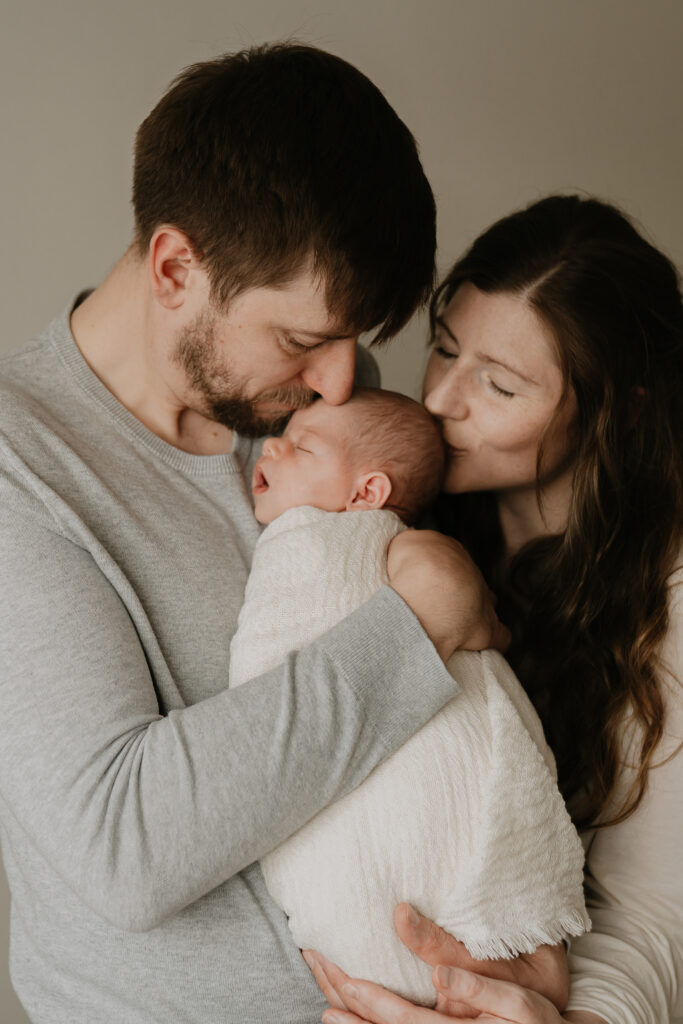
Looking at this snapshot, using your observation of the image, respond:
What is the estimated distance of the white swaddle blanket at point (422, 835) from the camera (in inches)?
49.3

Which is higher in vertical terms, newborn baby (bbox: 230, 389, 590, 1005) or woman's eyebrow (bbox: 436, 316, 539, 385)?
woman's eyebrow (bbox: 436, 316, 539, 385)

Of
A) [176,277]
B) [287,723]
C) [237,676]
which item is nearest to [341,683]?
[287,723]

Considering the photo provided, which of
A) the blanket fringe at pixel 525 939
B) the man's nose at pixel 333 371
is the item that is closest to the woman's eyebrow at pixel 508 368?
Result: the man's nose at pixel 333 371

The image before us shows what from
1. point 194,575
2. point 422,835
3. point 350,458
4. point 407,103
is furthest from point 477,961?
point 407,103

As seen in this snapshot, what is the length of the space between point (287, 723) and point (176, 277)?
2.46 feet

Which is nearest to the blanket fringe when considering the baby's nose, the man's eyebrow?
the baby's nose

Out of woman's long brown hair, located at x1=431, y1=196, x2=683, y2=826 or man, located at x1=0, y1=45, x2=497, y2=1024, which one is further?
woman's long brown hair, located at x1=431, y1=196, x2=683, y2=826

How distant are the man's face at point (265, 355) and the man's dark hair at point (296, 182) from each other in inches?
1.1

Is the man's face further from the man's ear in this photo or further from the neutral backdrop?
the neutral backdrop

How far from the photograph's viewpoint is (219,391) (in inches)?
62.2

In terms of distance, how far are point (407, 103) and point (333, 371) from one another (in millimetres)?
1238

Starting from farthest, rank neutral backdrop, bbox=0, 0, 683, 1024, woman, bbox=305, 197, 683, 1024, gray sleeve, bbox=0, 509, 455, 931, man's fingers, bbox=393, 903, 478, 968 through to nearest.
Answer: neutral backdrop, bbox=0, 0, 683, 1024, woman, bbox=305, 197, 683, 1024, man's fingers, bbox=393, 903, 478, 968, gray sleeve, bbox=0, 509, 455, 931

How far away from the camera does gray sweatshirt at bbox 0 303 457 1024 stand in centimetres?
114

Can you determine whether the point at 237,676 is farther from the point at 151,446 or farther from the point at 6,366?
the point at 6,366
